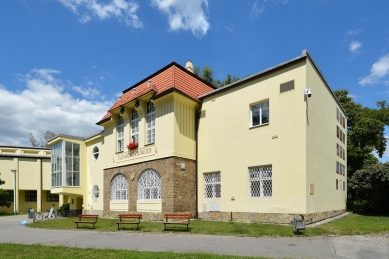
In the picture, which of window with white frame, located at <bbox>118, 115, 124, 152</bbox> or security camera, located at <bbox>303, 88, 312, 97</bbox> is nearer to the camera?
security camera, located at <bbox>303, 88, 312, 97</bbox>

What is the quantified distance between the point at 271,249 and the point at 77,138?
20948 mm

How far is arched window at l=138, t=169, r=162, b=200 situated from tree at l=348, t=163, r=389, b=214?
1291 centimetres

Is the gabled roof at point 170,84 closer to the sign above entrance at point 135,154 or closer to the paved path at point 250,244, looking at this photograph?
the sign above entrance at point 135,154

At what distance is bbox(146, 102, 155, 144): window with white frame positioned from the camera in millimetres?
17922

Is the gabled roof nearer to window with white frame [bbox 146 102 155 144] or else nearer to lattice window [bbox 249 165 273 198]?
window with white frame [bbox 146 102 155 144]

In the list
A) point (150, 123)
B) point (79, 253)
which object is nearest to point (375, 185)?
point (150, 123)

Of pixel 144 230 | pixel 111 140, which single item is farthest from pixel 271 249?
pixel 111 140

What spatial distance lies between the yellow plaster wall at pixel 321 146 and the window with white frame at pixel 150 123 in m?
9.04

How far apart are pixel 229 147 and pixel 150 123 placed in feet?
17.8

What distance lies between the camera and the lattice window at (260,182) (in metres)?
13.9

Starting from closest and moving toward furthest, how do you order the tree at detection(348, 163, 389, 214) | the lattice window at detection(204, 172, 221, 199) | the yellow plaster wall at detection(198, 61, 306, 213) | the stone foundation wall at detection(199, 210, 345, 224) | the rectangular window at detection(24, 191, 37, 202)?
the stone foundation wall at detection(199, 210, 345, 224) → the yellow plaster wall at detection(198, 61, 306, 213) → the lattice window at detection(204, 172, 221, 199) → the tree at detection(348, 163, 389, 214) → the rectangular window at detection(24, 191, 37, 202)

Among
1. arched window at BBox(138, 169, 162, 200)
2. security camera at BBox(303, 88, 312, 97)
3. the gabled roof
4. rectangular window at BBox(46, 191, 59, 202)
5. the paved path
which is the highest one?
the gabled roof

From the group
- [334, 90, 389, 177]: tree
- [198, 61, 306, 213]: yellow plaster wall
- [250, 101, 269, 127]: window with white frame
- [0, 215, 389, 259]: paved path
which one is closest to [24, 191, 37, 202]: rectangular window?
[198, 61, 306, 213]: yellow plaster wall

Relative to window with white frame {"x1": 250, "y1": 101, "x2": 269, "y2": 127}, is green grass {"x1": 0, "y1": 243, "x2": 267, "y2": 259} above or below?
below
